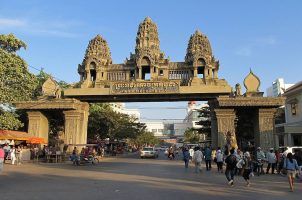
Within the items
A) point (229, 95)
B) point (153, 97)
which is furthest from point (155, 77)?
point (229, 95)

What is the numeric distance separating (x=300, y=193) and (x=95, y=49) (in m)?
27.6

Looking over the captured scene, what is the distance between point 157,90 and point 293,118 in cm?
1873

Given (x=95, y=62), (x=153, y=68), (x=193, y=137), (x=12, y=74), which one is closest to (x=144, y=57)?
(x=153, y=68)

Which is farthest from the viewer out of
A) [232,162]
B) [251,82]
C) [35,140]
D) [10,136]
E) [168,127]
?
[168,127]

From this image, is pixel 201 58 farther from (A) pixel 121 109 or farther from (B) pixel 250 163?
(A) pixel 121 109

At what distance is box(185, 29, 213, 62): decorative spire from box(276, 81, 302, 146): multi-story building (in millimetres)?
10277

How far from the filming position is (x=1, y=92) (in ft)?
77.5

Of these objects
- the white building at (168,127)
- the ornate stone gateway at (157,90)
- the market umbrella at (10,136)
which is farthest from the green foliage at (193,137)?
the market umbrella at (10,136)

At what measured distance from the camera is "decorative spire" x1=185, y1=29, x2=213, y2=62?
3287 cm

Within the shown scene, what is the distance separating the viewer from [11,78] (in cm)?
2481

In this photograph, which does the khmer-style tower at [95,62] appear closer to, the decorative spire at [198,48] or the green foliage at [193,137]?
the decorative spire at [198,48]

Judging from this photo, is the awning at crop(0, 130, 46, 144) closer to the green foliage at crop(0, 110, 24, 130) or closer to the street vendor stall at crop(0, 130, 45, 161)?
the street vendor stall at crop(0, 130, 45, 161)

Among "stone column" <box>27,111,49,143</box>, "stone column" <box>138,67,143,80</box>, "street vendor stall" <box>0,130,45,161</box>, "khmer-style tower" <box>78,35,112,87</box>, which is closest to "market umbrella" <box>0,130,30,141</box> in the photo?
"street vendor stall" <box>0,130,45,161</box>

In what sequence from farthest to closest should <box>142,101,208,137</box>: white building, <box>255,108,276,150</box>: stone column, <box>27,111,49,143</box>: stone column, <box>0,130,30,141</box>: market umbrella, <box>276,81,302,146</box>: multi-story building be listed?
<box>142,101,208,137</box>: white building < <box>276,81,302,146</box>: multi-story building < <box>27,111,49,143</box>: stone column < <box>255,108,276,150</box>: stone column < <box>0,130,30,141</box>: market umbrella
